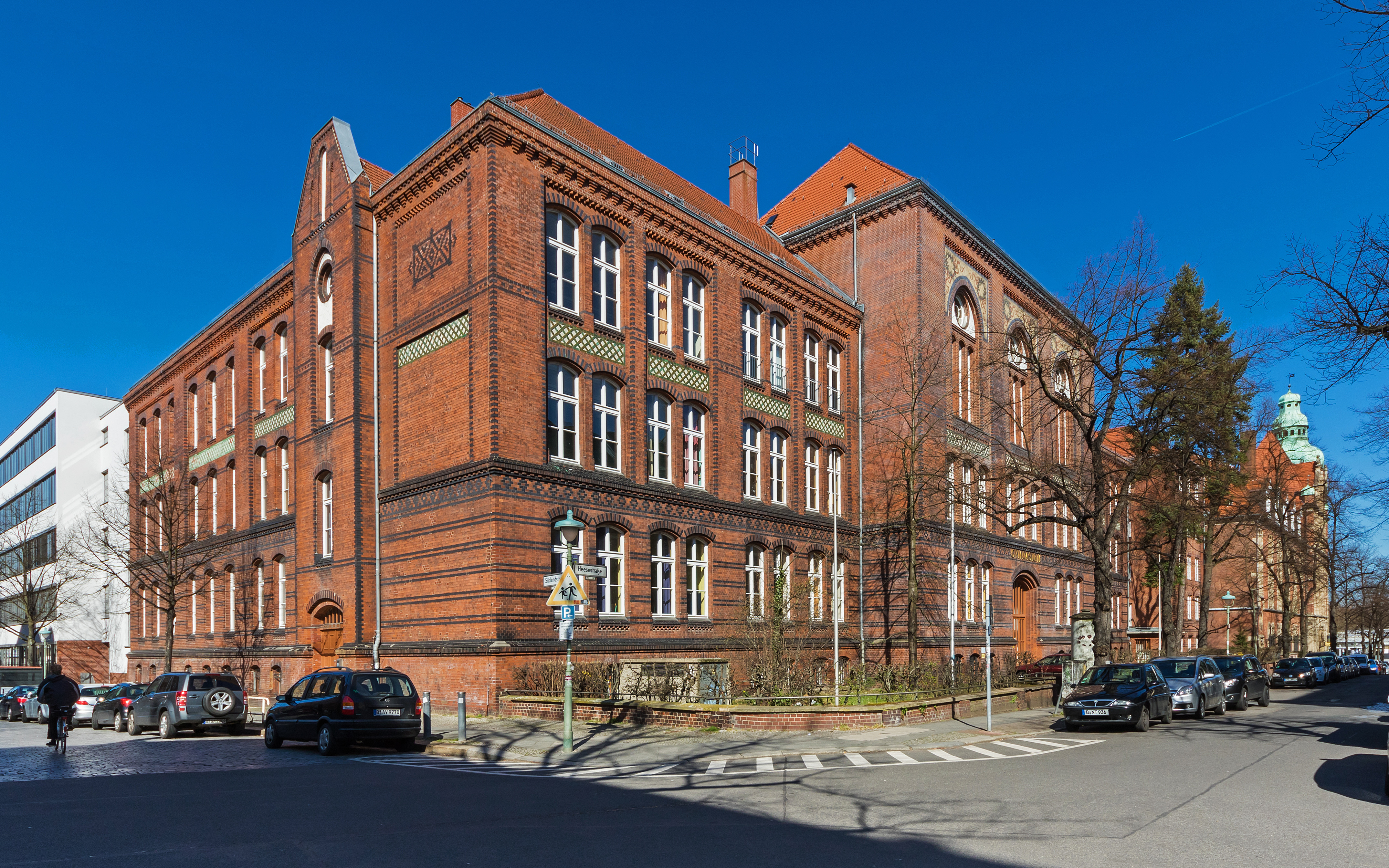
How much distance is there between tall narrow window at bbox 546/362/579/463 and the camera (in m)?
24.5

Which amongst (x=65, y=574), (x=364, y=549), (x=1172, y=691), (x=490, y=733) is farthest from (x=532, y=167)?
(x=65, y=574)

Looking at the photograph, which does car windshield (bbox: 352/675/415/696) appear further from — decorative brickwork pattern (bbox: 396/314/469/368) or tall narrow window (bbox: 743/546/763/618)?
tall narrow window (bbox: 743/546/763/618)

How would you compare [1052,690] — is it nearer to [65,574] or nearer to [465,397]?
[465,397]

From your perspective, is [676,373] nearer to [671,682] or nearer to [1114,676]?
[671,682]

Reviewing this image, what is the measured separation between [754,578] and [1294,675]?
28406 millimetres

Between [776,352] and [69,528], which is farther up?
[776,352]

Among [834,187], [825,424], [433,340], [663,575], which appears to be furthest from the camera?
[834,187]

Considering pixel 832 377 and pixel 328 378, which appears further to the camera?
pixel 832 377

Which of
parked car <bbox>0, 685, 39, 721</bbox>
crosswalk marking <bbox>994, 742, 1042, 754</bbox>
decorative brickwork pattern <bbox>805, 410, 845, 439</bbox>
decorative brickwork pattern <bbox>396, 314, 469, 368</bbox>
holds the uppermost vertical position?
decorative brickwork pattern <bbox>396, 314, 469, 368</bbox>

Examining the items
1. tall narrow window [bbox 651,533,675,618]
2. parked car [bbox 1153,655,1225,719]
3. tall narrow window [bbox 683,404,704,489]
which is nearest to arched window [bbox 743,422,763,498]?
tall narrow window [bbox 683,404,704,489]

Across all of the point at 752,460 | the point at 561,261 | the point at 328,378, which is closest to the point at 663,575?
the point at 752,460

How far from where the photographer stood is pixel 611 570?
25609mm

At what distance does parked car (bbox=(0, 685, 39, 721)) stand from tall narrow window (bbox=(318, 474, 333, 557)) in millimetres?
11936

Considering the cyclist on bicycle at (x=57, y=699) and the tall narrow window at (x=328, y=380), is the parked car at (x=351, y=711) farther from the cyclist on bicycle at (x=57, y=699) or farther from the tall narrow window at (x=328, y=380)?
the tall narrow window at (x=328, y=380)
